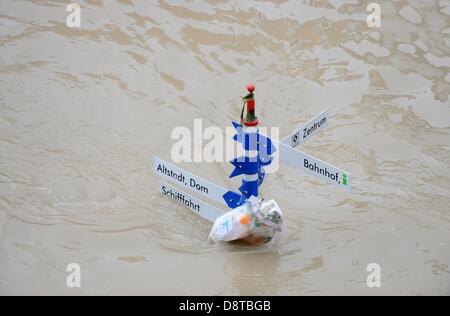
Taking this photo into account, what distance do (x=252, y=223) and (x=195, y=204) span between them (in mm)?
569

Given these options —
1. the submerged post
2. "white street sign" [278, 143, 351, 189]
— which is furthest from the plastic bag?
"white street sign" [278, 143, 351, 189]

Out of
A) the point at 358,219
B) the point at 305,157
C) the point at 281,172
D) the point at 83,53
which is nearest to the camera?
the point at 305,157

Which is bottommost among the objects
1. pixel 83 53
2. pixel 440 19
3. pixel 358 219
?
pixel 358 219

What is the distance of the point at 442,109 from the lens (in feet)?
22.2

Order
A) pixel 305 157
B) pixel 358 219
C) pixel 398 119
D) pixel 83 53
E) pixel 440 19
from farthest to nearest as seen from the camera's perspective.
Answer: pixel 440 19
pixel 83 53
pixel 398 119
pixel 358 219
pixel 305 157

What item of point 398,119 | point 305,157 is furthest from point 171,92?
point 305,157

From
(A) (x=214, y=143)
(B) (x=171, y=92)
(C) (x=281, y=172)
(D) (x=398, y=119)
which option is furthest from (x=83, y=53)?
(D) (x=398, y=119)

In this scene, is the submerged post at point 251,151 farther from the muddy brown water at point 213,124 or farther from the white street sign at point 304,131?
the muddy brown water at point 213,124

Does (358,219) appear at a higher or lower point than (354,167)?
lower

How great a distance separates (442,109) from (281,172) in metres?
1.82

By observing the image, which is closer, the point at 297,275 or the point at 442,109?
the point at 297,275

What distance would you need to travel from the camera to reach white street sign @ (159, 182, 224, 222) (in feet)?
16.9

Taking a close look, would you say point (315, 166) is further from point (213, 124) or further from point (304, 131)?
point (213, 124)
